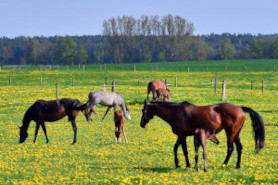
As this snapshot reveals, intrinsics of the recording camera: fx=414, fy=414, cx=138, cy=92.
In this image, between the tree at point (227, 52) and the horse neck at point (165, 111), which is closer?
the horse neck at point (165, 111)

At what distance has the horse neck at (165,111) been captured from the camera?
1218cm

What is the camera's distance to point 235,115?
11.7 meters

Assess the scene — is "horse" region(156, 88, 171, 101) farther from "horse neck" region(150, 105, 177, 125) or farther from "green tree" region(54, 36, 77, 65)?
"green tree" region(54, 36, 77, 65)

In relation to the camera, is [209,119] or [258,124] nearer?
[209,119]

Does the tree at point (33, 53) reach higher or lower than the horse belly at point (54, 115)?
higher

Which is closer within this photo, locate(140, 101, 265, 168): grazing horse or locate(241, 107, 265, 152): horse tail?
locate(140, 101, 265, 168): grazing horse

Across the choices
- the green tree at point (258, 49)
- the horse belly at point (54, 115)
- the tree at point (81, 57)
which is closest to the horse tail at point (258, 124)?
the horse belly at point (54, 115)

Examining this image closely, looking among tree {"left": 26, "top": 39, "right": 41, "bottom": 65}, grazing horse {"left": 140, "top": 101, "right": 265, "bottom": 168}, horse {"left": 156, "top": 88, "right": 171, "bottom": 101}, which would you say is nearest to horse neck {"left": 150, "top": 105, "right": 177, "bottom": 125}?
grazing horse {"left": 140, "top": 101, "right": 265, "bottom": 168}

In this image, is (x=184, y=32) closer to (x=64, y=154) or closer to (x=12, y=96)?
(x=12, y=96)

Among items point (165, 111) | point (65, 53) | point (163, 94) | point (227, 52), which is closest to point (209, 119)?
point (165, 111)

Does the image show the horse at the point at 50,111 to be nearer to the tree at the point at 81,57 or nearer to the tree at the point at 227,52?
the tree at the point at 227,52

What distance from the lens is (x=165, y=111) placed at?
12.3 meters

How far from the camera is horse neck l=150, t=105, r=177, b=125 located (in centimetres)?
1218

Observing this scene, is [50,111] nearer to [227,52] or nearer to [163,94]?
[163,94]
